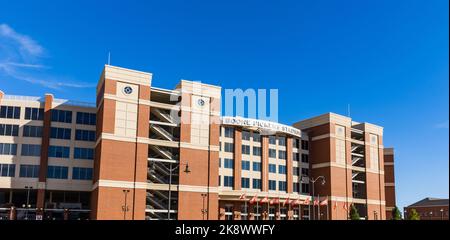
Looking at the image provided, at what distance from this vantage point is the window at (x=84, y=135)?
82.1 meters

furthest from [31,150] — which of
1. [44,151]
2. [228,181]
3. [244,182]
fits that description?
[244,182]

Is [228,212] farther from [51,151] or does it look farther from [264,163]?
[51,151]

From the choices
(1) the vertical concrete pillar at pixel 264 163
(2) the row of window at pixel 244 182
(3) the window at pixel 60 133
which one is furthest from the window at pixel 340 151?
(3) the window at pixel 60 133

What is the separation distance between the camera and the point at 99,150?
75250mm

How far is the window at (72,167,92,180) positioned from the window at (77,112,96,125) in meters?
8.67

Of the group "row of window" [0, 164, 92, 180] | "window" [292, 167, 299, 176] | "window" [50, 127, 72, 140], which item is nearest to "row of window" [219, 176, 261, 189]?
"window" [292, 167, 299, 176]

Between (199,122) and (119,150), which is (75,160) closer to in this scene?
(119,150)

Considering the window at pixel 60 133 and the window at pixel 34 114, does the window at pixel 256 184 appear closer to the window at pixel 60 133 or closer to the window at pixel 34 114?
the window at pixel 60 133

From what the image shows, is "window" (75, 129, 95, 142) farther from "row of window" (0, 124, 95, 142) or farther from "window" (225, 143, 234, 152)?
"window" (225, 143, 234, 152)

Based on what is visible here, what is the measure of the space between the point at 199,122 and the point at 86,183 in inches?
893

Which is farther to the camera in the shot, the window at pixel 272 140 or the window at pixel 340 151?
the window at pixel 340 151

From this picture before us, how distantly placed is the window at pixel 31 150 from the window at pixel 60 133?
3.24 meters

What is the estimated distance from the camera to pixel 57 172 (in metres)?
78.8
